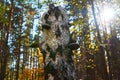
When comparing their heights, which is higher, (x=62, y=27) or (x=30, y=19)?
(x=30, y=19)

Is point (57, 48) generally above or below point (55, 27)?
below

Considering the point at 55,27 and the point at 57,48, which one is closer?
the point at 57,48

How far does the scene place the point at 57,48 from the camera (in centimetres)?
407

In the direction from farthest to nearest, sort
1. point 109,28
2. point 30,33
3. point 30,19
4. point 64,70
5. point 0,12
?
1. point 30,33
2. point 30,19
3. point 109,28
4. point 0,12
5. point 64,70

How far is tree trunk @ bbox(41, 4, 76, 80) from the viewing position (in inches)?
152

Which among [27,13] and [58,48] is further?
[27,13]

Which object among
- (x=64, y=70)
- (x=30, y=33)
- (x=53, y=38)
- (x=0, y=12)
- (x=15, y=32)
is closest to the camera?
(x=64, y=70)

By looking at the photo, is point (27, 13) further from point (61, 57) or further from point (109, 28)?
point (61, 57)

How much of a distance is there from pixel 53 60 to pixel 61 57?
17 centimetres

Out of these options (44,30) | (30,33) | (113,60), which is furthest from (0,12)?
(30,33)

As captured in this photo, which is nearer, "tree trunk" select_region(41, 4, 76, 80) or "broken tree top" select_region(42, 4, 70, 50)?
"tree trunk" select_region(41, 4, 76, 80)

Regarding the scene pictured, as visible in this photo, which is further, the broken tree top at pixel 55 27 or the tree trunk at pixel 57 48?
the broken tree top at pixel 55 27

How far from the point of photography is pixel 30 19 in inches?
1080

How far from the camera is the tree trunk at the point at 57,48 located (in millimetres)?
3871
